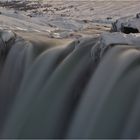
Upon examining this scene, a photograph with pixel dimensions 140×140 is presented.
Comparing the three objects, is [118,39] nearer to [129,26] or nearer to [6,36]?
[129,26]

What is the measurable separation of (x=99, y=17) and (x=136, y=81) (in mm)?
11742

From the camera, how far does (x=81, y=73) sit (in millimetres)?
8086

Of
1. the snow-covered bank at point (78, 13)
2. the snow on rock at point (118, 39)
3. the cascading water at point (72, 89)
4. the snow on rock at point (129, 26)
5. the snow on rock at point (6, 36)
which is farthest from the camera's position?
the snow-covered bank at point (78, 13)

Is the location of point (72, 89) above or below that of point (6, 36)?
below

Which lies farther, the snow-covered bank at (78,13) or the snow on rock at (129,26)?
the snow-covered bank at (78,13)

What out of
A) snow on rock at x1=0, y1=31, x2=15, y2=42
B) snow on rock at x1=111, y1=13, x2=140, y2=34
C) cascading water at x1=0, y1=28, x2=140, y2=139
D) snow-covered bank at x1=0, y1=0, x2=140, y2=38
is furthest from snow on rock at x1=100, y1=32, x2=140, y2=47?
snow-covered bank at x1=0, y1=0, x2=140, y2=38

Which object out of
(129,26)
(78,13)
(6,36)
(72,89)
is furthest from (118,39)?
(78,13)

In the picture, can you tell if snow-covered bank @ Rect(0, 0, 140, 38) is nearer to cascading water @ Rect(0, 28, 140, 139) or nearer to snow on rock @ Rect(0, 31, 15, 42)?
snow on rock @ Rect(0, 31, 15, 42)

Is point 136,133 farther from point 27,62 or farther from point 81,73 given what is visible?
point 27,62

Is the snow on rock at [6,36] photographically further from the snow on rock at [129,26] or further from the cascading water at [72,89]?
the snow on rock at [129,26]

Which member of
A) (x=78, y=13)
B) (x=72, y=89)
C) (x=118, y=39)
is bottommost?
(x=78, y=13)

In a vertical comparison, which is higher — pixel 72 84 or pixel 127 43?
pixel 127 43

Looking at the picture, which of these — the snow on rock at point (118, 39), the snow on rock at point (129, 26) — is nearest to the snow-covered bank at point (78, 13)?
the snow on rock at point (129, 26)

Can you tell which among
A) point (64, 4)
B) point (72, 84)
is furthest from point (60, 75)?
point (64, 4)
